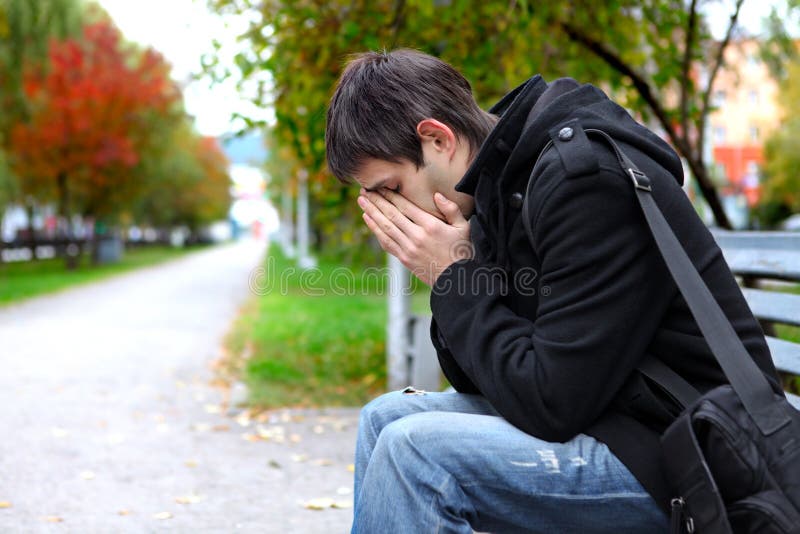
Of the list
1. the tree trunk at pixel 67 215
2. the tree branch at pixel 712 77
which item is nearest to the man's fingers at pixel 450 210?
the tree branch at pixel 712 77

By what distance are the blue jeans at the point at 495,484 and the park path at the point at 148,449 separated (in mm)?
1862

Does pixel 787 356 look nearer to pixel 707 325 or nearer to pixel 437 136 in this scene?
pixel 707 325

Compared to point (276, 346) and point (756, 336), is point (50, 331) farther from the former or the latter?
point (756, 336)

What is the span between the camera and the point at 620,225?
173cm

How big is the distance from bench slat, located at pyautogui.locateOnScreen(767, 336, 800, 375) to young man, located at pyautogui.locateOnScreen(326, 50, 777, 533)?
88 cm

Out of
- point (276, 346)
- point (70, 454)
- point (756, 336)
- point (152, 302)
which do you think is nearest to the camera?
point (756, 336)

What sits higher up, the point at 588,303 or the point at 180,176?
the point at 180,176

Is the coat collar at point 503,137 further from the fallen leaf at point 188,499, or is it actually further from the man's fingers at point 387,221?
the fallen leaf at point 188,499

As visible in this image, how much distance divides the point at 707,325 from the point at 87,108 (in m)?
24.2

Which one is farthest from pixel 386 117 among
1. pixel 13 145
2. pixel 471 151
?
pixel 13 145

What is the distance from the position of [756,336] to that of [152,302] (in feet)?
45.4

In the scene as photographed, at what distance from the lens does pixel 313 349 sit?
8672 mm

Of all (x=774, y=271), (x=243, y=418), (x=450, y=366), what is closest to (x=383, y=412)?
(x=450, y=366)

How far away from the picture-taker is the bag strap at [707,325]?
156 centimetres
